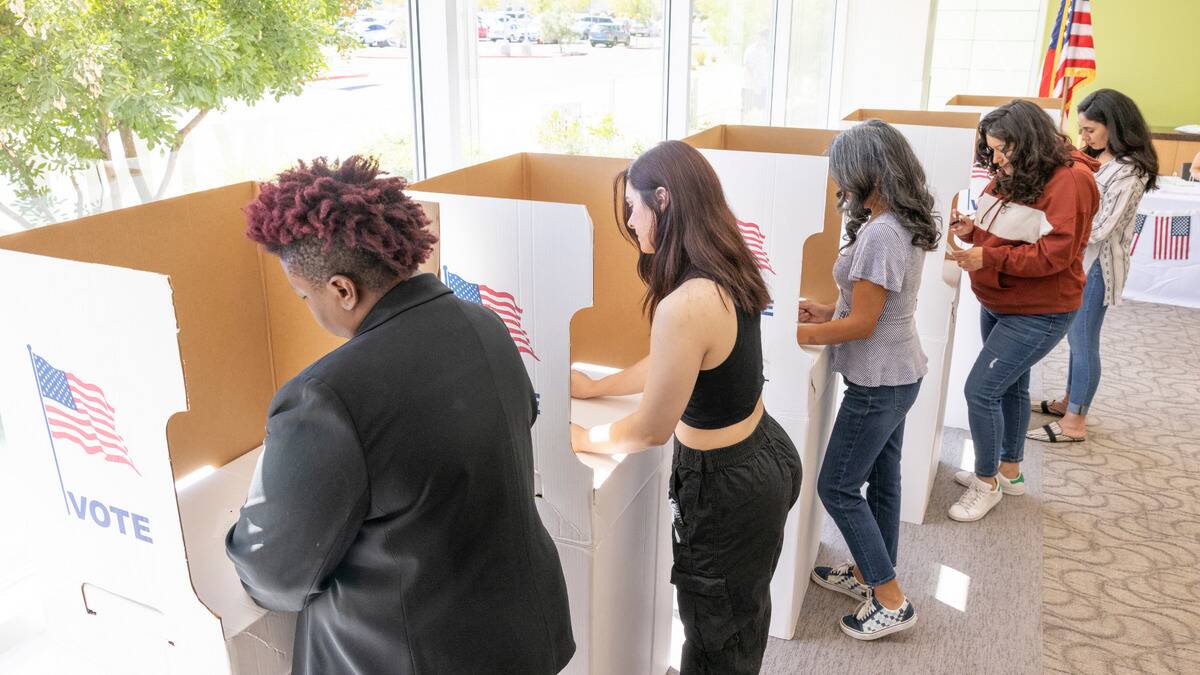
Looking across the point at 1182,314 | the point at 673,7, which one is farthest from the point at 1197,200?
the point at 673,7

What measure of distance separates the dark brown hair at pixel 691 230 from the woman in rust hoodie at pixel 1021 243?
4.72ft

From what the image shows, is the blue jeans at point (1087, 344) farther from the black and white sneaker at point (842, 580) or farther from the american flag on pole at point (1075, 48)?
the american flag on pole at point (1075, 48)

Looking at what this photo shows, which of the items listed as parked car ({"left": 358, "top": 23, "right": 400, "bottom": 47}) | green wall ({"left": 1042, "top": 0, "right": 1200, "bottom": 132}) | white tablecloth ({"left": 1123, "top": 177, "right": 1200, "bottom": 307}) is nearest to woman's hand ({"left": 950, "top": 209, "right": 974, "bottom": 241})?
parked car ({"left": 358, "top": 23, "right": 400, "bottom": 47})

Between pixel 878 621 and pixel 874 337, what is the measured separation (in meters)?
0.82

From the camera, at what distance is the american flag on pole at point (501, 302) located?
1.56m

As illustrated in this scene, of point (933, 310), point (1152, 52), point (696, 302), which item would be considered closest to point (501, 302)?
point (696, 302)

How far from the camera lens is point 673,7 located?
12.2 feet

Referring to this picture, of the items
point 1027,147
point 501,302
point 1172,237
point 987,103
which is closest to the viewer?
point 501,302

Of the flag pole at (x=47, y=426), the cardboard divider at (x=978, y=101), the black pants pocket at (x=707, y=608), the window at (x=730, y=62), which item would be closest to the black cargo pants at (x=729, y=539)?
the black pants pocket at (x=707, y=608)

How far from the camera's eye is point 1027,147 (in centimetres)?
270

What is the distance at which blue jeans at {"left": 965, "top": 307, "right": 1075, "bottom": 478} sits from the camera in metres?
2.85

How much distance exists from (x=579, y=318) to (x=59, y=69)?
4.08ft

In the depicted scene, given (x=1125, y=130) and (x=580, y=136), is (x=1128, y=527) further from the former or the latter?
(x=580, y=136)

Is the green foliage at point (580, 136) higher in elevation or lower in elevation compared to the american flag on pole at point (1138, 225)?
higher
